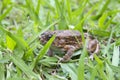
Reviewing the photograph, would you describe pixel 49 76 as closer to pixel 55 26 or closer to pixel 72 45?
pixel 72 45

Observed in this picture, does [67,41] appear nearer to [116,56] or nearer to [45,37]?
[45,37]

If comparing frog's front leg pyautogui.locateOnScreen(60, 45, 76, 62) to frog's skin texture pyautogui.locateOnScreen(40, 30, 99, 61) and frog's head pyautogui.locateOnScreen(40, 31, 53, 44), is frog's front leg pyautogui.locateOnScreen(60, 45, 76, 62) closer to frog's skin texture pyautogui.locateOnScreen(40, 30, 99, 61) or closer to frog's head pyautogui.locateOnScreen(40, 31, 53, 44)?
frog's skin texture pyautogui.locateOnScreen(40, 30, 99, 61)

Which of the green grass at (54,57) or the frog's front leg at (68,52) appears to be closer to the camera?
the green grass at (54,57)

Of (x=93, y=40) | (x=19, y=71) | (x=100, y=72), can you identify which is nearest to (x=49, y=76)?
(x=19, y=71)

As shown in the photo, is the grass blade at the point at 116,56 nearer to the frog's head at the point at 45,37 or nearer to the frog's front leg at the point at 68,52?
the frog's front leg at the point at 68,52

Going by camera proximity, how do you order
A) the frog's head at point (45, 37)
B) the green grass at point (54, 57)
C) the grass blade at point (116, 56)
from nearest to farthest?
the green grass at point (54, 57), the grass blade at point (116, 56), the frog's head at point (45, 37)

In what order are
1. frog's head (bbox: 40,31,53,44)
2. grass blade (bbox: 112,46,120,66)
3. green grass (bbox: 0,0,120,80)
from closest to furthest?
1. green grass (bbox: 0,0,120,80)
2. grass blade (bbox: 112,46,120,66)
3. frog's head (bbox: 40,31,53,44)

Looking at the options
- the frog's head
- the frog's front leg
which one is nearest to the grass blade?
the frog's front leg

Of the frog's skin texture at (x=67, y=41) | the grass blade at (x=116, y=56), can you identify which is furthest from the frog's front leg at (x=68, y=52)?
the grass blade at (x=116, y=56)
